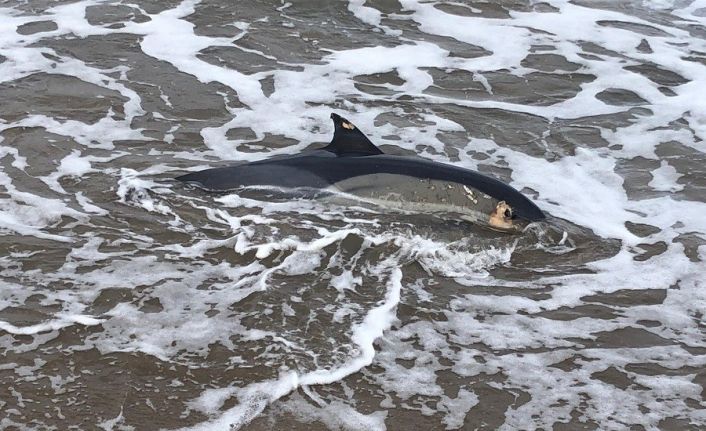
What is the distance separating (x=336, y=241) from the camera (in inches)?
261

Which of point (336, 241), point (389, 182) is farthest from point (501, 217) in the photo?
point (336, 241)

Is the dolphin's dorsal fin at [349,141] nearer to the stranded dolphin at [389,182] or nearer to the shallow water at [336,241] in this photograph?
the stranded dolphin at [389,182]

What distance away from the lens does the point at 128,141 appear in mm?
8219

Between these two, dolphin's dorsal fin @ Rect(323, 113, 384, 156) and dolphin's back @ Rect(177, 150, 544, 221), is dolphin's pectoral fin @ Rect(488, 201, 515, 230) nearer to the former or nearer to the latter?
dolphin's back @ Rect(177, 150, 544, 221)

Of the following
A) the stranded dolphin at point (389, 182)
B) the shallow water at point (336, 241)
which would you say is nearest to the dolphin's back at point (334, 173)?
the stranded dolphin at point (389, 182)

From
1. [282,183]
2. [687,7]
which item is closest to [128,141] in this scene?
[282,183]

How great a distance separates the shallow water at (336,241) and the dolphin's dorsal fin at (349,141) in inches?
19.4

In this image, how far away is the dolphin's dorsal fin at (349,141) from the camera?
717 cm

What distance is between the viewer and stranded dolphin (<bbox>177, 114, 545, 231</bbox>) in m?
6.95

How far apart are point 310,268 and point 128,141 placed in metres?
2.80

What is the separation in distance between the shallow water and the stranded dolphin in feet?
0.50

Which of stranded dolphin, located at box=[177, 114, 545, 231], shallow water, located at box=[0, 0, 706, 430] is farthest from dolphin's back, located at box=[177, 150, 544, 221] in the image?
shallow water, located at box=[0, 0, 706, 430]

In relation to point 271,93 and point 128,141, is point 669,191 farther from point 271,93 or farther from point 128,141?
point 128,141

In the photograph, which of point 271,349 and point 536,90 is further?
point 536,90
